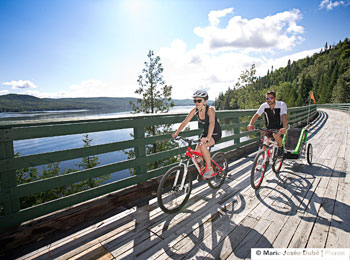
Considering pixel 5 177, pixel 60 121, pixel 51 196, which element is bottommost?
pixel 51 196

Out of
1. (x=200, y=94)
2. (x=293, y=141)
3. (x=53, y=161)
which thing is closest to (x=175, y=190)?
(x=200, y=94)

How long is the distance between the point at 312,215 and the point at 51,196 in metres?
15.9

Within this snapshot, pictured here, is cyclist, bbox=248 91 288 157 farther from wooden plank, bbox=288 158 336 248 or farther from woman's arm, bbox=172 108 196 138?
woman's arm, bbox=172 108 196 138

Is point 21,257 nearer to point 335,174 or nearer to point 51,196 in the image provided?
point 335,174

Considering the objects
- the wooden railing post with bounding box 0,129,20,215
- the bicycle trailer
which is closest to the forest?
the bicycle trailer

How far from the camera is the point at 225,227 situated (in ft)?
9.65

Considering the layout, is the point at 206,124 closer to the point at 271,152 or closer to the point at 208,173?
the point at 208,173

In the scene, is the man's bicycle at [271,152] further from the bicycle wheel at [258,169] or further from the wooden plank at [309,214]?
the wooden plank at [309,214]

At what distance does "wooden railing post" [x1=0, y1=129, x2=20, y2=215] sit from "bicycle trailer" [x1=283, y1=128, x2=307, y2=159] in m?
6.26

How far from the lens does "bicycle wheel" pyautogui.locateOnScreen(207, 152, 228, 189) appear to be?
4373mm

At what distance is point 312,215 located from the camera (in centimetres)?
321

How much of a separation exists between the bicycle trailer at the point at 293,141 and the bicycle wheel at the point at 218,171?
2.34 m

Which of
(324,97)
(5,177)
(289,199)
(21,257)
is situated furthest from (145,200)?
(324,97)

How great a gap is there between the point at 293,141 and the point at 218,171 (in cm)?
314
